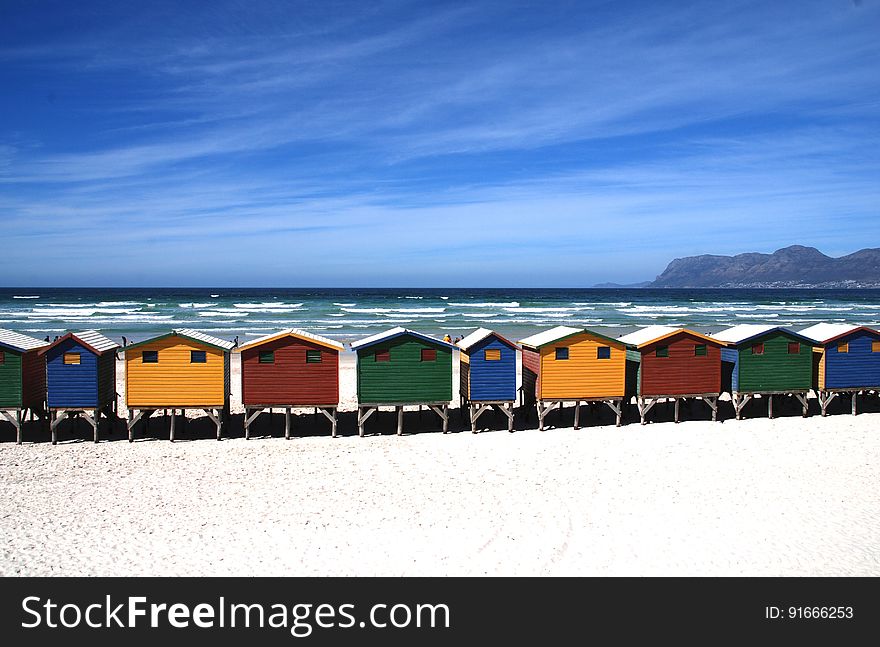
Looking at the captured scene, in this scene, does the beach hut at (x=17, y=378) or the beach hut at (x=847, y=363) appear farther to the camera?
the beach hut at (x=847, y=363)

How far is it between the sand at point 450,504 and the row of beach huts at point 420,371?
1043 mm

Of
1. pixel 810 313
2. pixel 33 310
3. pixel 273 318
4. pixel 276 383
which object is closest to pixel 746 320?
pixel 810 313

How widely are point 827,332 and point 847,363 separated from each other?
3.76ft

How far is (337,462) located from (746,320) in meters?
60.6

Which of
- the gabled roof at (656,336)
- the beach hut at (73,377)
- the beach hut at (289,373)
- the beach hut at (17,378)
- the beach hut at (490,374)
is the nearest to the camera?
the beach hut at (17,378)

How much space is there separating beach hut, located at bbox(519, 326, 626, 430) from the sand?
113cm

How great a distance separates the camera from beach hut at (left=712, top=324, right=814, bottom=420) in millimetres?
21188

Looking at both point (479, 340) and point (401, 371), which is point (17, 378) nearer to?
point (401, 371)

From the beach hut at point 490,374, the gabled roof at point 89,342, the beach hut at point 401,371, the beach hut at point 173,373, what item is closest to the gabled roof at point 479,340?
the beach hut at point 490,374

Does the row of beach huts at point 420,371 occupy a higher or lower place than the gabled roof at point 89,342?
lower

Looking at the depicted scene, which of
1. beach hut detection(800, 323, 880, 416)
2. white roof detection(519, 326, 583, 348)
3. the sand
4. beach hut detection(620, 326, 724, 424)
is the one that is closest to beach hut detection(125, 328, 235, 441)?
the sand

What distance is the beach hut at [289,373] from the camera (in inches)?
738

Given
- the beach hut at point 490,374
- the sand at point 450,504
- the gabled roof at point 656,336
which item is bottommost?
the sand at point 450,504

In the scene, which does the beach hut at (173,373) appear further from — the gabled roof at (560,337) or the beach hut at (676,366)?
the beach hut at (676,366)
